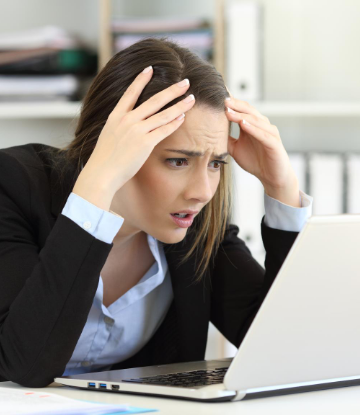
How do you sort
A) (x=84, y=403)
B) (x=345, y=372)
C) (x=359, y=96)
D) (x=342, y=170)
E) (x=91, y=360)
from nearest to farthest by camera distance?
1. (x=84, y=403)
2. (x=345, y=372)
3. (x=91, y=360)
4. (x=342, y=170)
5. (x=359, y=96)

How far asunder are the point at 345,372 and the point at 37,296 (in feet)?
1.49

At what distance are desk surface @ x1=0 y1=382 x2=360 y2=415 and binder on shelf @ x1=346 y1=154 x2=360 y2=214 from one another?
4.18 ft

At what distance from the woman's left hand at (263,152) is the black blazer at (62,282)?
83mm

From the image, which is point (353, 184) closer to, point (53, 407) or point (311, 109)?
point (311, 109)

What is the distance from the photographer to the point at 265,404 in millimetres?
839

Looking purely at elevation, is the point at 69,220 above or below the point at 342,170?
above

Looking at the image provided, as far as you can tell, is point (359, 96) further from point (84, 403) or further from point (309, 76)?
point (84, 403)

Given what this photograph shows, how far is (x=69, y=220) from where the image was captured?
3.22 ft

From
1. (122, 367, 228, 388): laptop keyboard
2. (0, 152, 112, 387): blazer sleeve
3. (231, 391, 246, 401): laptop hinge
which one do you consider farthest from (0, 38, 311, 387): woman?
(231, 391, 246, 401): laptop hinge

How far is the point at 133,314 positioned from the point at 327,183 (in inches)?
41.7

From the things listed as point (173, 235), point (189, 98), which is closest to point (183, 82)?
point (189, 98)

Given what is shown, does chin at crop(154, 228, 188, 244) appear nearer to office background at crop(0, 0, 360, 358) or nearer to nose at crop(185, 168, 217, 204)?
nose at crop(185, 168, 217, 204)

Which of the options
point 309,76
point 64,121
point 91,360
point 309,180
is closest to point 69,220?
point 91,360

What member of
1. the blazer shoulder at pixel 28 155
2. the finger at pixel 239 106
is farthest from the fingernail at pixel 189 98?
the blazer shoulder at pixel 28 155
